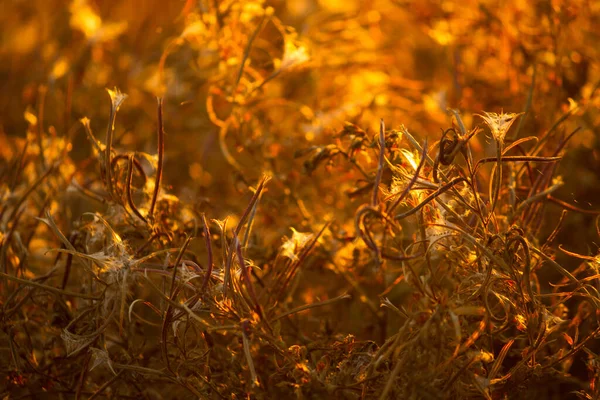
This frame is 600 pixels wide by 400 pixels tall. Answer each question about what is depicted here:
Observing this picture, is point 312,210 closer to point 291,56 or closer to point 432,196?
point 291,56

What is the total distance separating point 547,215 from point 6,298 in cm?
62

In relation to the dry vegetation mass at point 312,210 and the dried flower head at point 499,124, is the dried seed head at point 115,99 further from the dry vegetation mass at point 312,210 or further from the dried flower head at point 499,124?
the dried flower head at point 499,124

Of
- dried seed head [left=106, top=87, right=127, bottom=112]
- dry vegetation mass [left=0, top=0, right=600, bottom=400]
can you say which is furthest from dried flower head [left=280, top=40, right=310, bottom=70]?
dried seed head [left=106, top=87, right=127, bottom=112]

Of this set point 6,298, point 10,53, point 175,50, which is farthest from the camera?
point 10,53

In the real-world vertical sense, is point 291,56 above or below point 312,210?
above

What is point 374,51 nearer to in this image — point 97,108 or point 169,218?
point 97,108

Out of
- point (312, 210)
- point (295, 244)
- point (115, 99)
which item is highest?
point (115, 99)

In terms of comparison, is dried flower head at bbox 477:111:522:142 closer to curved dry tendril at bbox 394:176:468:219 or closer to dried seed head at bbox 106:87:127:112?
curved dry tendril at bbox 394:176:468:219

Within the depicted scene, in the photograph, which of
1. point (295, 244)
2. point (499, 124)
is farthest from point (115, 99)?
point (499, 124)

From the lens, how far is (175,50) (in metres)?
1.06

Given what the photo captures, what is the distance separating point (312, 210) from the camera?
2.66 feet

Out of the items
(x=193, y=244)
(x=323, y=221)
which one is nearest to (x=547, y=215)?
(x=323, y=221)

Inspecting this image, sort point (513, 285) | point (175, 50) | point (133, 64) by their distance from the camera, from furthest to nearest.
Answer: point (133, 64) < point (175, 50) < point (513, 285)

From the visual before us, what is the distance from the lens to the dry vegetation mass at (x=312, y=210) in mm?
486
